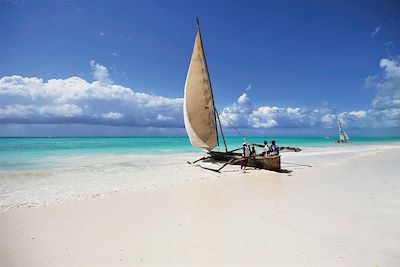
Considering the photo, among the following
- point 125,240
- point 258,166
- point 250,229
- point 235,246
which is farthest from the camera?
point 258,166

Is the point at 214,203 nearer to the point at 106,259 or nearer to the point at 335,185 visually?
the point at 106,259

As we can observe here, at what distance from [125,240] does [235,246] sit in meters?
2.07

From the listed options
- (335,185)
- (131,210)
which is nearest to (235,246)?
(131,210)

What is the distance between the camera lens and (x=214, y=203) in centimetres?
726

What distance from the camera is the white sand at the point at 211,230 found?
408 cm

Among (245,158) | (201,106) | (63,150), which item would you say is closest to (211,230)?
(245,158)

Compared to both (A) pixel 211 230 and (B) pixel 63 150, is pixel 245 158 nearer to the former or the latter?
(A) pixel 211 230

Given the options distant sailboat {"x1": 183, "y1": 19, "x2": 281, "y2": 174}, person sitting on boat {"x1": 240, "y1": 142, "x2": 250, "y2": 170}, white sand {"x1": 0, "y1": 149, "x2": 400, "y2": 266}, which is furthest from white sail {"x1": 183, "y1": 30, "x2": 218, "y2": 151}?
white sand {"x1": 0, "y1": 149, "x2": 400, "y2": 266}

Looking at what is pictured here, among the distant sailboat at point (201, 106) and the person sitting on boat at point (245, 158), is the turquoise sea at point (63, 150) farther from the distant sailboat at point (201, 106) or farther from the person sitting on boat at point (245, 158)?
the person sitting on boat at point (245, 158)

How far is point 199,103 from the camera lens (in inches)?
715

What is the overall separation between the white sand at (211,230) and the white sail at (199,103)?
996 centimetres

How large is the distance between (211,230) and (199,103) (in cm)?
1365

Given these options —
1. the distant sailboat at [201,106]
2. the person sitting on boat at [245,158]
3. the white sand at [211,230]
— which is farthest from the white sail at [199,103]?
the white sand at [211,230]

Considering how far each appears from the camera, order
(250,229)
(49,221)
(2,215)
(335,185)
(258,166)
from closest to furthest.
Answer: (250,229)
(49,221)
(2,215)
(335,185)
(258,166)
